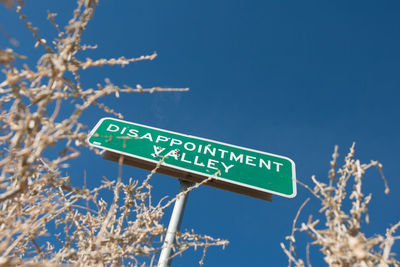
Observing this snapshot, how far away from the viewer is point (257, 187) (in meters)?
1.83

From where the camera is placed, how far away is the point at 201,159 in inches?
78.2

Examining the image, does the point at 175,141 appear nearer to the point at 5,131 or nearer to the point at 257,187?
the point at 257,187

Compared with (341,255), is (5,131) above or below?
above

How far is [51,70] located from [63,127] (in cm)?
17

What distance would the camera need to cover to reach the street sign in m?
1.87

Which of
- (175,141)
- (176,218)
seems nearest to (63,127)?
(176,218)

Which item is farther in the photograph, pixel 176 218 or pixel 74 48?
pixel 176 218

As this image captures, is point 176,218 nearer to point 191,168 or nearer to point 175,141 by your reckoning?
point 191,168

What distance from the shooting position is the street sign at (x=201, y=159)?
1871 millimetres

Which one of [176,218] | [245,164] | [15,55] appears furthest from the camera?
[245,164]

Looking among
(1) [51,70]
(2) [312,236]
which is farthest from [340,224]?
(1) [51,70]

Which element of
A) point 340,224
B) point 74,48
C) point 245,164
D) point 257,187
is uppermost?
point 245,164

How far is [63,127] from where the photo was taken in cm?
65

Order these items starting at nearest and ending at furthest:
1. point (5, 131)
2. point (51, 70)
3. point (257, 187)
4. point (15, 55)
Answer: point (15, 55)
point (51, 70)
point (5, 131)
point (257, 187)
